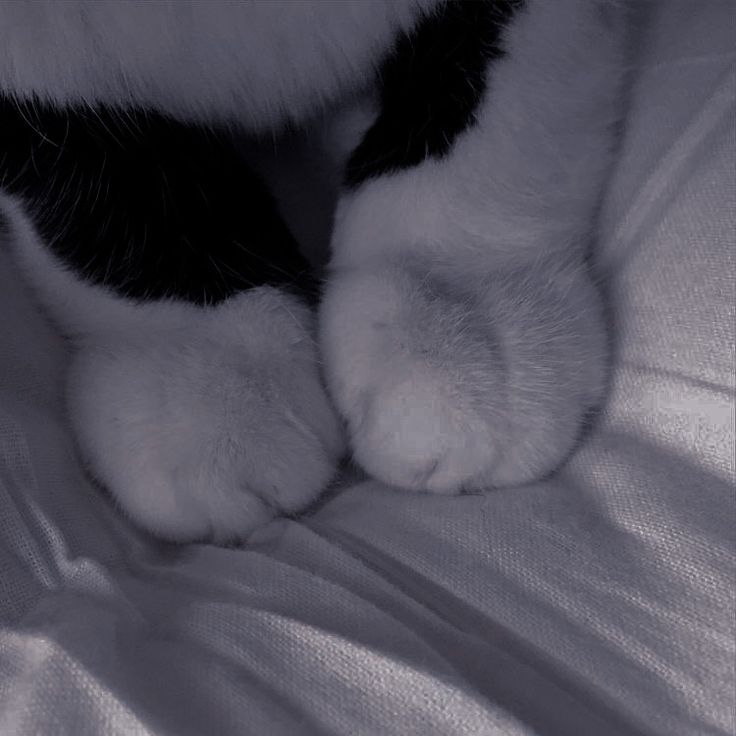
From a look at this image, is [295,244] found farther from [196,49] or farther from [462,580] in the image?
[462,580]

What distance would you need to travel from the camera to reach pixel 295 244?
0.67 m

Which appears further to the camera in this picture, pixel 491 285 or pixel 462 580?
pixel 491 285

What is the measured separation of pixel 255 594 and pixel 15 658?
12 centimetres

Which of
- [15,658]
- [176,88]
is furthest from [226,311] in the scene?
[15,658]

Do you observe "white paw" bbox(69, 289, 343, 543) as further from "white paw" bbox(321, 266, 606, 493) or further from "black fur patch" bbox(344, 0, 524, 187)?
"black fur patch" bbox(344, 0, 524, 187)

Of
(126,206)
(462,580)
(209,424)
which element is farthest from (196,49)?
(462,580)

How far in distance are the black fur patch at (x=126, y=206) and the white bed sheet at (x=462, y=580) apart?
0.27 ft

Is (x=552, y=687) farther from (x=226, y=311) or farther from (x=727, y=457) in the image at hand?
(x=226, y=311)

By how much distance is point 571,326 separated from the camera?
0.57 meters

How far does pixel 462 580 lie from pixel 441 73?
347 millimetres

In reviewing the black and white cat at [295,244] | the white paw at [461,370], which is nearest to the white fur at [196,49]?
the black and white cat at [295,244]

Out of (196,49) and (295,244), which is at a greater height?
(196,49)

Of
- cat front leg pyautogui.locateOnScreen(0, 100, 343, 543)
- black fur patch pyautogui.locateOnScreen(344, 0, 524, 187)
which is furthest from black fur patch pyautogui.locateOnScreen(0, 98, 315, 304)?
black fur patch pyautogui.locateOnScreen(344, 0, 524, 187)

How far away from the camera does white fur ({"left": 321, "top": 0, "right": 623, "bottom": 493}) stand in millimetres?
519
